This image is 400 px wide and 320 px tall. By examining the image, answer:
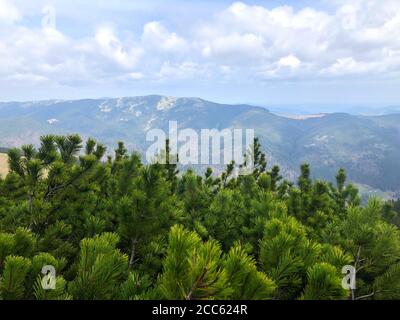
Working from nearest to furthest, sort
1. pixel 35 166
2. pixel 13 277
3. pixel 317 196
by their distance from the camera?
pixel 13 277 < pixel 35 166 < pixel 317 196

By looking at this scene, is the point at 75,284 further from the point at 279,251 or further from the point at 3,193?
the point at 3,193

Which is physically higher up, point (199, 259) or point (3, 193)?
point (199, 259)

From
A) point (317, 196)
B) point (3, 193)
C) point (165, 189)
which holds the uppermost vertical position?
point (165, 189)
